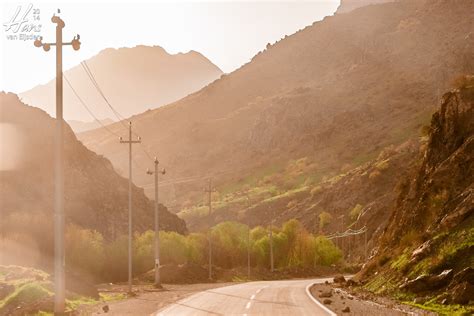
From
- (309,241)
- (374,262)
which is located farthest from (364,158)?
(374,262)

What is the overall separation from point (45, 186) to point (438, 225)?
6373 centimetres

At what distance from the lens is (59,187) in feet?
81.8

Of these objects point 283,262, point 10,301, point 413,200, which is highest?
point 413,200

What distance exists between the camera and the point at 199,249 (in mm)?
101000

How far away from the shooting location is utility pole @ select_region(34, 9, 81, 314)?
2434cm

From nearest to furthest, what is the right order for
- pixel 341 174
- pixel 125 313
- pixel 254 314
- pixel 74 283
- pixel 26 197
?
pixel 254 314
pixel 125 313
pixel 74 283
pixel 26 197
pixel 341 174

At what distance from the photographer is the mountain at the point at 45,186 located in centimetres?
8381

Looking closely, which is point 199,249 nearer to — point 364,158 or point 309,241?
point 309,241

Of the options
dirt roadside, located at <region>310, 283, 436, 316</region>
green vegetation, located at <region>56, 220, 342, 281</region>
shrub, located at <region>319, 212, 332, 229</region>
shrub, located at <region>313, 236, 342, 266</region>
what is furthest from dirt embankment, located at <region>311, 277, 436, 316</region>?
shrub, located at <region>319, 212, 332, 229</region>

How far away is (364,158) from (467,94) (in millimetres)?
152810

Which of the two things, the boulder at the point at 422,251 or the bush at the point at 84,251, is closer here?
the boulder at the point at 422,251

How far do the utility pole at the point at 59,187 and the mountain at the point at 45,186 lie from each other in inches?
2243

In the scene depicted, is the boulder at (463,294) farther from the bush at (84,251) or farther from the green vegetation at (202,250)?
the green vegetation at (202,250)

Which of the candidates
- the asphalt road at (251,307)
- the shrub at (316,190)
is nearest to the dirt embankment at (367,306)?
the asphalt road at (251,307)
